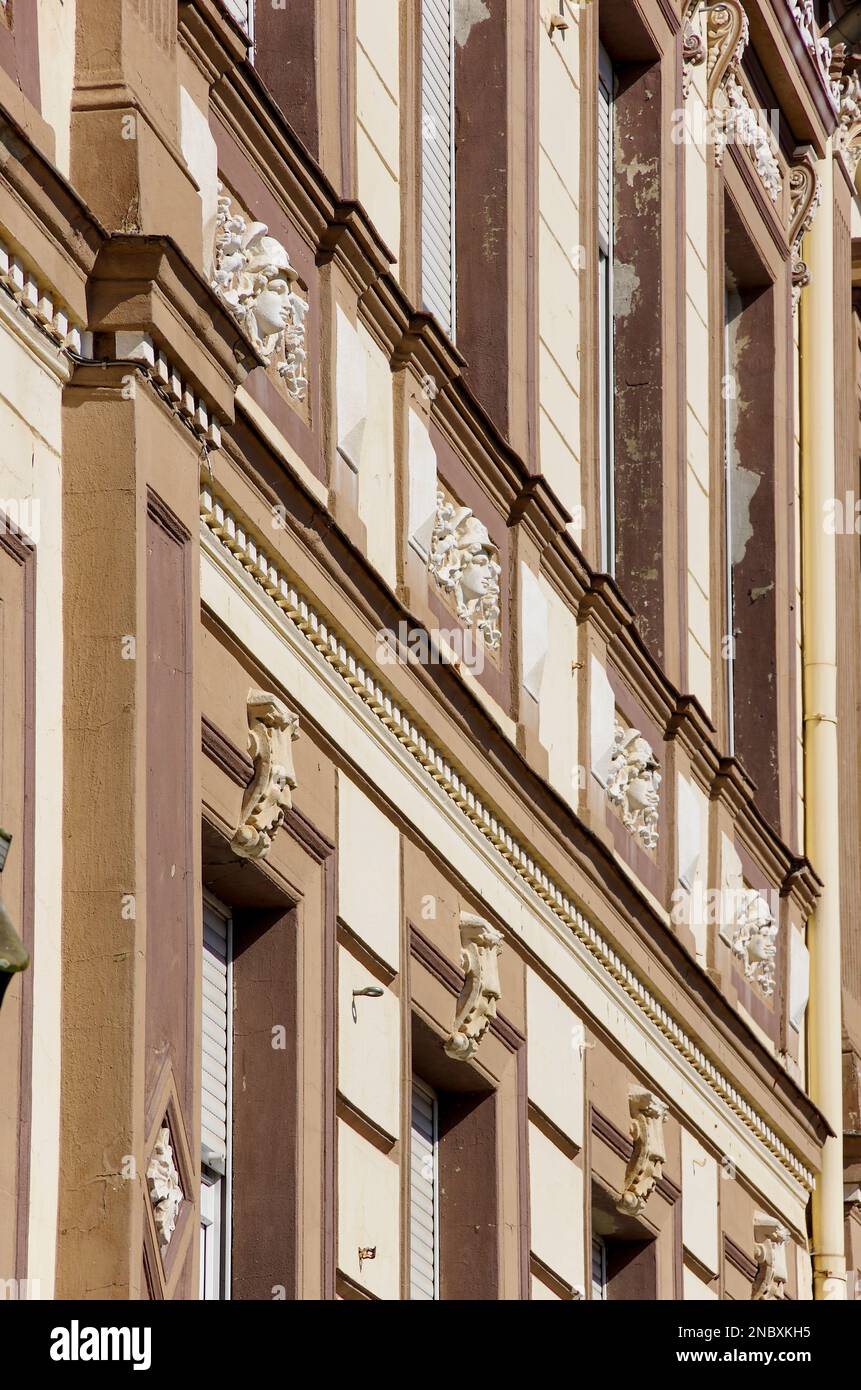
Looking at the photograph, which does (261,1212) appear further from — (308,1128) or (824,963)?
(824,963)

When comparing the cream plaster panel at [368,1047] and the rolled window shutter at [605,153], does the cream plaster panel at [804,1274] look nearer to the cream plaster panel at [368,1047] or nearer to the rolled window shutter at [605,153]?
the rolled window shutter at [605,153]

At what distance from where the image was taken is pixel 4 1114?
25.0 ft

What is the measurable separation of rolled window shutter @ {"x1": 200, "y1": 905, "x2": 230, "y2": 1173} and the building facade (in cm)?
3

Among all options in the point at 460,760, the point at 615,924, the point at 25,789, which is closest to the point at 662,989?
the point at 615,924

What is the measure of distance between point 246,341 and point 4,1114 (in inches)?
101

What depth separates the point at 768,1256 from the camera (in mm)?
16562

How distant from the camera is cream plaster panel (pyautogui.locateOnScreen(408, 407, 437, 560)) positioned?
38.3 feet

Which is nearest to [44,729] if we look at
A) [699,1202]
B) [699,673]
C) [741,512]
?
[699,1202]

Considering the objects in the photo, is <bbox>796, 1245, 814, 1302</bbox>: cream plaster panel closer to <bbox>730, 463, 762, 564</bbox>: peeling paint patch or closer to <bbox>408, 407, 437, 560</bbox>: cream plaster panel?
<bbox>730, 463, 762, 564</bbox>: peeling paint patch

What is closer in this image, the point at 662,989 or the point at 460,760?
the point at 460,760

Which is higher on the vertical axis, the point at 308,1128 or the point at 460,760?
the point at 460,760

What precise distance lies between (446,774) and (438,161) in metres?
2.65

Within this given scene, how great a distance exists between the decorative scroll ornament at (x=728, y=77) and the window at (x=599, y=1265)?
5645 mm
